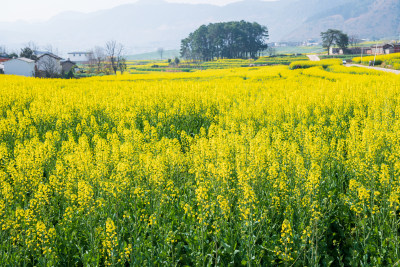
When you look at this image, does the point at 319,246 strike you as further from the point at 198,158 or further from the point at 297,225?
the point at 198,158

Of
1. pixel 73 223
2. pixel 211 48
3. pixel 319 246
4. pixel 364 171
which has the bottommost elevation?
pixel 319 246

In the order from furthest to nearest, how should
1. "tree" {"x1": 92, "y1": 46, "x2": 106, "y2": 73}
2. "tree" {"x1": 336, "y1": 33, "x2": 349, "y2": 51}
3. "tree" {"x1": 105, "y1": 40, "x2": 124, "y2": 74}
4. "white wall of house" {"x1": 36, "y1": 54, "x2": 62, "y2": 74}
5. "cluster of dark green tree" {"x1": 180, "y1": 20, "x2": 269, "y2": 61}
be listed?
"cluster of dark green tree" {"x1": 180, "y1": 20, "x2": 269, "y2": 61}, "tree" {"x1": 336, "y1": 33, "x2": 349, "y2": 51}, "tree" {"x1": 92, "y1": 46, "x2": 106, "y2": 73}, "tree" {"x1": 105, "y1": 40, "x2": 124, "y2": 74}, "white wall of house" {"x1": 36, "y1": 54, "x2": 62, "y2": 74}

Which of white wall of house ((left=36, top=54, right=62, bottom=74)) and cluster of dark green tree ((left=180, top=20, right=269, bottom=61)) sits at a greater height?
cluster of dark green tree ((left=180, top=20, right=269, bottom=61))

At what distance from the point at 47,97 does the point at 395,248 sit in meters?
18.2

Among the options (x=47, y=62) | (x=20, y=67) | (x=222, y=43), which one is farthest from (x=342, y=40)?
(x=20, y=67)

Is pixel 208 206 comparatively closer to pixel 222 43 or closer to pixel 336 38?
pixel 336 38

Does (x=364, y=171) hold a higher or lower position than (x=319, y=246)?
higher

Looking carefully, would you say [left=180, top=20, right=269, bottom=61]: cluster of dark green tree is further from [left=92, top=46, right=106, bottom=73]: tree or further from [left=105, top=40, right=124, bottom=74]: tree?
[left=105, top=40, right=124, bottom=74]: tree

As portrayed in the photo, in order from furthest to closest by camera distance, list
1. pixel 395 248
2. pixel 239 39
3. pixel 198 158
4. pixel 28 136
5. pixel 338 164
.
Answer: pixel 239 39 → pixel 28 136 → pixel 338 164 → pixel 198 158 → pixel 395 248

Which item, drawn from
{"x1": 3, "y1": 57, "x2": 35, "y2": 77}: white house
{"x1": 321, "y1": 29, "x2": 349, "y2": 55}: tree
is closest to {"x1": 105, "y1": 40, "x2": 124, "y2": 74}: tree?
{"x1": 3, "y1": 57, "x2": 35, "y2": 77}: white house

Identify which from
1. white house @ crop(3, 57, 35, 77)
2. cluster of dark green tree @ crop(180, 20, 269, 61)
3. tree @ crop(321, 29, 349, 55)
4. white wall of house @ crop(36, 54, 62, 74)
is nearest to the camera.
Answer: white house @ crop(3, 57, 35, 77)

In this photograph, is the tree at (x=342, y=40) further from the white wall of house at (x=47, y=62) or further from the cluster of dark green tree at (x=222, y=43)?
the white wall of house at (x=47, y=62)

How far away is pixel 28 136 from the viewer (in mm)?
11602

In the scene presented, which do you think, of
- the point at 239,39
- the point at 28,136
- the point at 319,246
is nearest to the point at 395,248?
the point at 319,246
